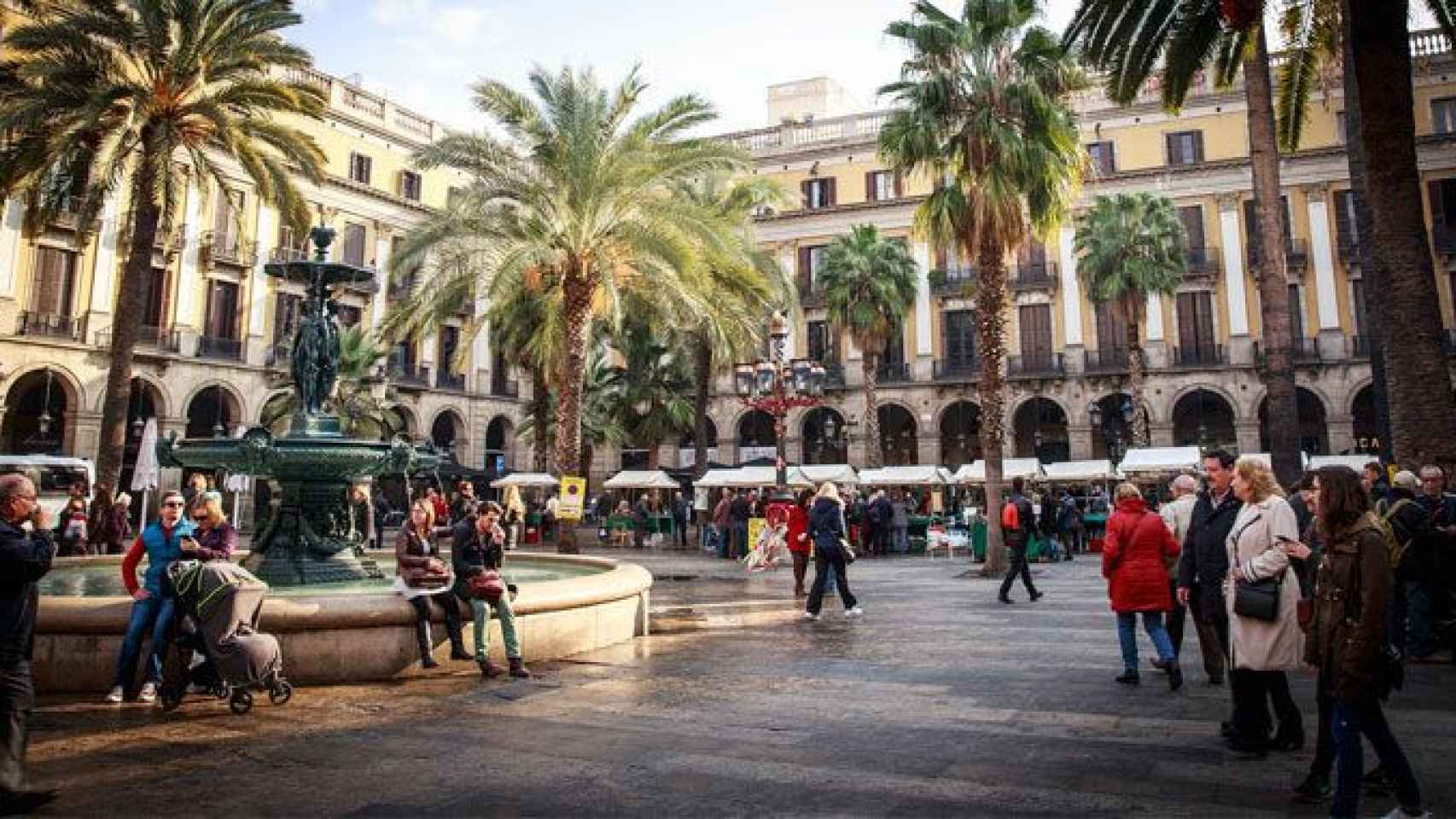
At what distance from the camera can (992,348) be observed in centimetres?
1719

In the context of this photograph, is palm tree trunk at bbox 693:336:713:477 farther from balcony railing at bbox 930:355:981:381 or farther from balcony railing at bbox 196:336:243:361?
balcony railing at bbox 196:336:243:361

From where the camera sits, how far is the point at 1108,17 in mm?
11359

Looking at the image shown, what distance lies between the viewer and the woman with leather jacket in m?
3.50

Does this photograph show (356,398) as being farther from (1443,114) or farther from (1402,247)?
(1443,114)

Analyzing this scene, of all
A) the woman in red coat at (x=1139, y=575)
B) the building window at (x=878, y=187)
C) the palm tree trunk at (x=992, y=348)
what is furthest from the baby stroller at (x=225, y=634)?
the building window at (x=878, y=187)

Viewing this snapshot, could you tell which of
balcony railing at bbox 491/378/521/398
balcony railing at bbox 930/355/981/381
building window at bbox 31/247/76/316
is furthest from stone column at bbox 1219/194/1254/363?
building window at bbox 31/247/76/316

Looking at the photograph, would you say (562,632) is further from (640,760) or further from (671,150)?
(671,150)

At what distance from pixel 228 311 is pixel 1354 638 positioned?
3619 centimetres

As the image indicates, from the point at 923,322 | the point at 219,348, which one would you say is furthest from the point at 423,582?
the point at 923,322

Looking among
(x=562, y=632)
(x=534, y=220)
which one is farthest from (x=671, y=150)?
(x=562, y=632)

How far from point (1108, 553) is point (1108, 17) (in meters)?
7.99

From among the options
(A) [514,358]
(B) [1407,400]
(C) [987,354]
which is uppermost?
(A) [514,358]

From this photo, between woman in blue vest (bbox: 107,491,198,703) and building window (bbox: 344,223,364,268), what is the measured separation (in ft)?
107

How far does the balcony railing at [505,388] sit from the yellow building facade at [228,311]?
0.08 m
